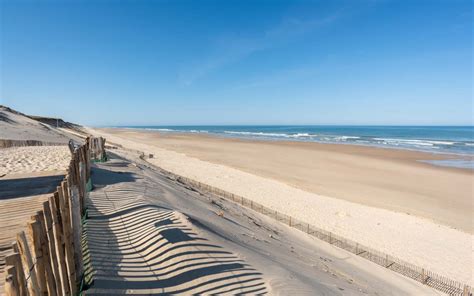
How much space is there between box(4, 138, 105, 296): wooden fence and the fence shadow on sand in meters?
0.71

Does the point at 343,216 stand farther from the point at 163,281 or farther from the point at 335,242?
the point at 163,281

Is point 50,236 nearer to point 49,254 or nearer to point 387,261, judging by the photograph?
point 49,254

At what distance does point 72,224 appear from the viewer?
3.83 metres

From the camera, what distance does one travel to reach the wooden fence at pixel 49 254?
80.6 inches

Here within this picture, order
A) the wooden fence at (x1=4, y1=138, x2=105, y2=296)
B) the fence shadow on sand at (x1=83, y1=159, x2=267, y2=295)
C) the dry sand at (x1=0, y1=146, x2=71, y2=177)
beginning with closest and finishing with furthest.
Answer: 1. the wooden fence at (x1=4, y1=138, x2=105, y2=296)
2. the fence shadow on sand at (x1=83, y1=159, x2=267, y2=295)
3. the dry sand at (x1=0, y1=146, x2=71, y2=177)

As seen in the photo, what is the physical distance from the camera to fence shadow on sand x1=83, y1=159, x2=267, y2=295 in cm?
431

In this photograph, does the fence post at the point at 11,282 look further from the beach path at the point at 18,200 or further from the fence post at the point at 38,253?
the beach path at the point at 18,200

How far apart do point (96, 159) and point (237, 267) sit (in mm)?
11884

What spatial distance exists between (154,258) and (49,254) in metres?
2.50

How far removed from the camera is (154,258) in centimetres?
498

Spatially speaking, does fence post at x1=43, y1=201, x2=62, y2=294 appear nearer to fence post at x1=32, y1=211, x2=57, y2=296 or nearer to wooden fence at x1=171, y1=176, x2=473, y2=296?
fence post at x1=32, y1=211, x2=57, y2=296

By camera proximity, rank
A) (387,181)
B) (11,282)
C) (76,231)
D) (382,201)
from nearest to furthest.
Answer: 1. (11,282)
2. (76,231)
3. (382,201)
4. (387,181)

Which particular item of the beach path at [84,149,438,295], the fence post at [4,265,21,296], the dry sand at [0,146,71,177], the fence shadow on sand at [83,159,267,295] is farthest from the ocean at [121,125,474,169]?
the fence post at [4,265,21,296]

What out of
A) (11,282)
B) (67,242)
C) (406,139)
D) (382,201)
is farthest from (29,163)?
(406,139)
